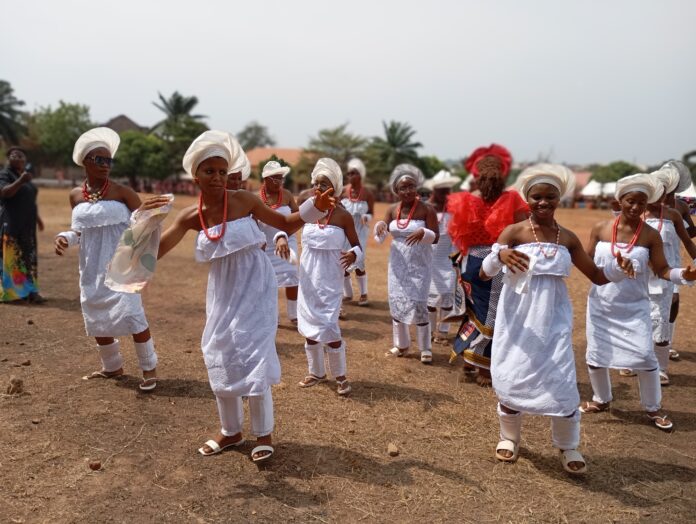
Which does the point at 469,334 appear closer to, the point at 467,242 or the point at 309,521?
the point at 467,242

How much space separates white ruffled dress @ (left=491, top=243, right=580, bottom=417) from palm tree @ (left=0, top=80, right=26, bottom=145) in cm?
6146

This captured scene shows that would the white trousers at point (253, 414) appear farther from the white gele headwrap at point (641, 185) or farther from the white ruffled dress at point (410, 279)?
the white gele headwrap at point (641, 185)

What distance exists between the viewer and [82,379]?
5.77m

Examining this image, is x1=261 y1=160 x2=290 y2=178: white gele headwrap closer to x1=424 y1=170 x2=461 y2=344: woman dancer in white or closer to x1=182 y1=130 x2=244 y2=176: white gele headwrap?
x1=424 y1=170 x2=461 y2=344: woman dancer in white

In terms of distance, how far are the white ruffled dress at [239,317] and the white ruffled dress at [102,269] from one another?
1.80m

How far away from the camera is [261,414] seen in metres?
4.12

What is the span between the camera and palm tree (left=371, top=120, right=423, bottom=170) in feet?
200

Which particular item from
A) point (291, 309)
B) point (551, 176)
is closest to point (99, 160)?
point (291, 309)

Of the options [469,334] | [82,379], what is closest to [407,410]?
[469,334]

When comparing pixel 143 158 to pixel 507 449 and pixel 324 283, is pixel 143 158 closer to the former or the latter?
pixel 324 283

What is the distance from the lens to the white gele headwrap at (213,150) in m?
3.96

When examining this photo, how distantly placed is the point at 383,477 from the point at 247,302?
1.60m

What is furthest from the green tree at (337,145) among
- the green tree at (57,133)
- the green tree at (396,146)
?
the green tree at (57,133)

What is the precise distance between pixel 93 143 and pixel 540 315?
14.5ft
